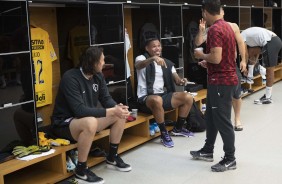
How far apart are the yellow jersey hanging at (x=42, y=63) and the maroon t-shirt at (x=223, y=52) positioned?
5.31 feet

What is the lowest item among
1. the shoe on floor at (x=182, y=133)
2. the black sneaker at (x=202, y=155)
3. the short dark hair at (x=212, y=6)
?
the black sneaker at (x=202, y=155)

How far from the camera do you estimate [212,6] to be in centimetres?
303

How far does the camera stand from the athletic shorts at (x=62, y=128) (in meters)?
3.13

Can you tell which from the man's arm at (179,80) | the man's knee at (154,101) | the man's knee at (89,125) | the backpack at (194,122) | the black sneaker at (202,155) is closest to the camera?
the man's knee at (89,125)

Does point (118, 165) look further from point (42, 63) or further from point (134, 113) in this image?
point (42, 63)

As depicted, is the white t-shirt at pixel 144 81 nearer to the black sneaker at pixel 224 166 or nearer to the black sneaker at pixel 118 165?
the black sneaker at pixel 118 165

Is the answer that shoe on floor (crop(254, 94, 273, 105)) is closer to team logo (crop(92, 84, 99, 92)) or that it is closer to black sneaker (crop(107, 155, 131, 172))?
black sneaker (crop(107, 155, 131, 172))

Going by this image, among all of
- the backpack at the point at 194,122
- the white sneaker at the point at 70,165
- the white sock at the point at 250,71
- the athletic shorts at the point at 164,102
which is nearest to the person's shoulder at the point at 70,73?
the white sneaker at the point at 70,165

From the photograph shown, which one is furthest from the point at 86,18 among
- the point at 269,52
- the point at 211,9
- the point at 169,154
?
the point at 269,52

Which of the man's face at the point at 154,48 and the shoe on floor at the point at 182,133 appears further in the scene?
the shoe on floor at the point at 182,133

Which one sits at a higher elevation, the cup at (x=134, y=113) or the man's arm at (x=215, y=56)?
the man's arm at (x=215, y=56)

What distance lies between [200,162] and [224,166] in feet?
1.01

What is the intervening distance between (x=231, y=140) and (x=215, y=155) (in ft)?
1.69

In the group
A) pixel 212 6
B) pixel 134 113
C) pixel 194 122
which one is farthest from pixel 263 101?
pixel 212 6
